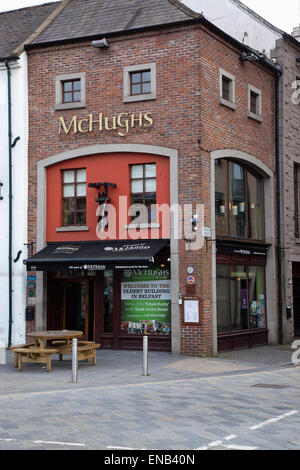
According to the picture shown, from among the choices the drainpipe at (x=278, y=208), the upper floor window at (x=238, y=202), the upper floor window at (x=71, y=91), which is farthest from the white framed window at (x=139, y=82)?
the drainpipe at (x=278, y=208)

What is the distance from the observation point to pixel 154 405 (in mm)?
10328

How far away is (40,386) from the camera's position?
40.9ft

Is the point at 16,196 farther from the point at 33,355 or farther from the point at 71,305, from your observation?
the point at 33,355

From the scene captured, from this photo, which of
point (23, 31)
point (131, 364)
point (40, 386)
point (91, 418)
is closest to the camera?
point (91, 418)

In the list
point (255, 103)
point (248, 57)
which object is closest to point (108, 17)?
point (248, 57)

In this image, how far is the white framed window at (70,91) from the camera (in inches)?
751

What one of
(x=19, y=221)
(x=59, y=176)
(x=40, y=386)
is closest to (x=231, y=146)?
(x=59, y=176)

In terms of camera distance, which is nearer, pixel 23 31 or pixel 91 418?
pixel 91 418

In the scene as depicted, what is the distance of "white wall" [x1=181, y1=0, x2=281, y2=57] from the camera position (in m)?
22.3

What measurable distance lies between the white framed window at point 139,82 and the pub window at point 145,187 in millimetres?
2026

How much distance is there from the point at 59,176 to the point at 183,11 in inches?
245

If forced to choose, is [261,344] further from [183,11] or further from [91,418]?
[91,418]

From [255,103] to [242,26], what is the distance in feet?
11.2

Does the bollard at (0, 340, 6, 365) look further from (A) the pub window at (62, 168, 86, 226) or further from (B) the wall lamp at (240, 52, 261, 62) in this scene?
(B) the wall lamp at (240, 52, 261, 62)
